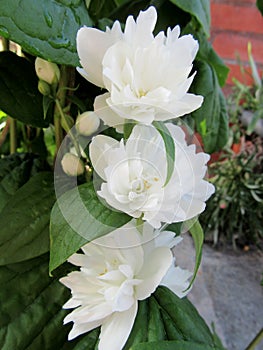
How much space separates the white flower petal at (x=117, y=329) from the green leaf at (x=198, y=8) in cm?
21

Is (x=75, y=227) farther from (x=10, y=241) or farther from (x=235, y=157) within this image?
(x=235, y=157)

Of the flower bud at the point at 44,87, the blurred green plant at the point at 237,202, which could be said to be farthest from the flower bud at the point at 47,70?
the blurred green plant at the point at 237,202

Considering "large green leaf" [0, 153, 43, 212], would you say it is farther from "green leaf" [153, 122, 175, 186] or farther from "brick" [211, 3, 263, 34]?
"brick" [211, 3, 263, 34]

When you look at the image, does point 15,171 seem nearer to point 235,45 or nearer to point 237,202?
point 237,202

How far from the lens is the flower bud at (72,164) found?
0.35m

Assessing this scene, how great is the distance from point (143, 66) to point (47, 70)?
0.09 m

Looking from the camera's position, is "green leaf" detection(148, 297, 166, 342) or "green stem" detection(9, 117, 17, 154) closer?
"green leaf" detection(148, 297, 166, 342)

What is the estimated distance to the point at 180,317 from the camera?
0.36 m

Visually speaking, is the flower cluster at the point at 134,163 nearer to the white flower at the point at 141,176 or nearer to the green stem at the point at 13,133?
the white flower at the point at 141,176

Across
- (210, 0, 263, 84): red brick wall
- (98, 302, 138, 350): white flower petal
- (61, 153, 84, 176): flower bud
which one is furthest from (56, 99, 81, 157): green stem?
(210, 0, 263, 84): red brick wall

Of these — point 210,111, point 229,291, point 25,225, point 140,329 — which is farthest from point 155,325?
point 229,291

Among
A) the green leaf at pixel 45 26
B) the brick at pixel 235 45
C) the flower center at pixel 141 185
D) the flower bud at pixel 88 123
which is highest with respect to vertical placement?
the green leaf at pixel 45 26

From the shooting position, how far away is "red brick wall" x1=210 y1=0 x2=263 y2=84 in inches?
59.7

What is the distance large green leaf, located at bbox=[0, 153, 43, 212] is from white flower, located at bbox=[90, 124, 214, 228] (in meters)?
0.15
